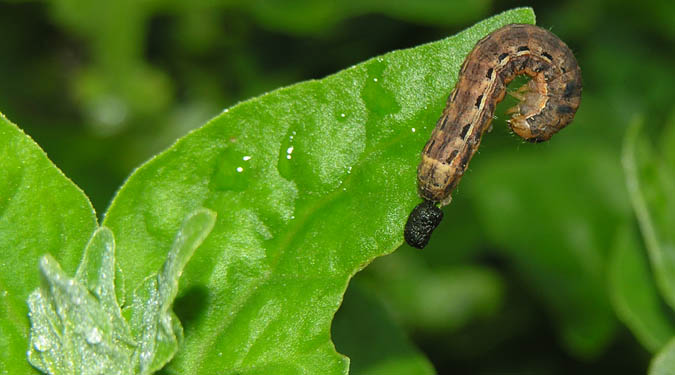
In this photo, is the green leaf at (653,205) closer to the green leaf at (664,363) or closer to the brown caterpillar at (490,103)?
the brown caterpillar at (490,103)

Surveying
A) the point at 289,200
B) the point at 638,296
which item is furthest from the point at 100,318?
the point at 638,296

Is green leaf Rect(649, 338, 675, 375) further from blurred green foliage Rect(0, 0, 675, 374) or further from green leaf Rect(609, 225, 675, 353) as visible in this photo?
blurred green foliage Rect(0, 0, 675, 374)

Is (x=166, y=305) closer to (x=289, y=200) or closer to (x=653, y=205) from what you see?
(x=289, y=200)

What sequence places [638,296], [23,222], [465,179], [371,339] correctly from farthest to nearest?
1. [465,179]
2. [638,296]
3. [371,339]
4. [23,222]

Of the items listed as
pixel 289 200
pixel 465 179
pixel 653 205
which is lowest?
pixel 465 179

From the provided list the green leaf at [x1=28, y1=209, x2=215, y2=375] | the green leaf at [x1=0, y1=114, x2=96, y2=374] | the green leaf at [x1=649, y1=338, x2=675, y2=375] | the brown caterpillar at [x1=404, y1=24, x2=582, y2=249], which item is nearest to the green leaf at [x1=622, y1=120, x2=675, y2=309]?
the brown caterpillar at [x1=404, y1=24, x2=582, y2=249]
